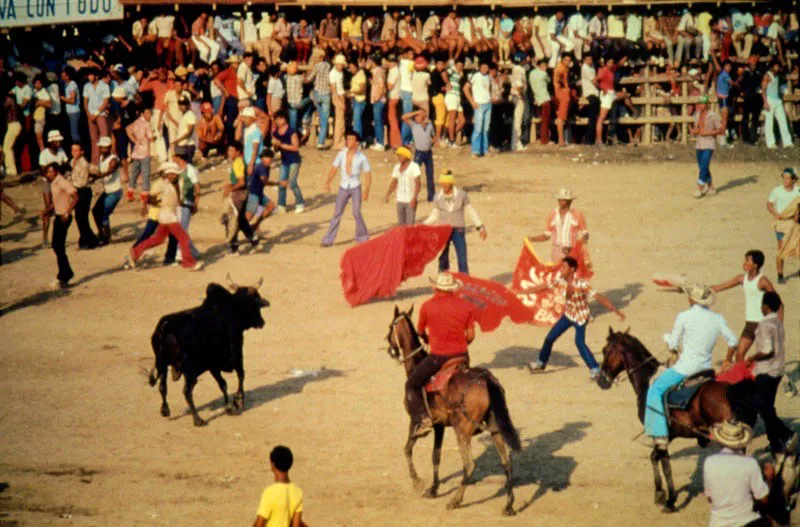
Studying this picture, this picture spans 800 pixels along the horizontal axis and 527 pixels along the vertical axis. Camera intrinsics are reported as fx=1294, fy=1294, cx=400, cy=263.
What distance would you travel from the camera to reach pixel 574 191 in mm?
26438

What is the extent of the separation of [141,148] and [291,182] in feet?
9.74

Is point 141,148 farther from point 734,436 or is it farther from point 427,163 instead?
point 734,436

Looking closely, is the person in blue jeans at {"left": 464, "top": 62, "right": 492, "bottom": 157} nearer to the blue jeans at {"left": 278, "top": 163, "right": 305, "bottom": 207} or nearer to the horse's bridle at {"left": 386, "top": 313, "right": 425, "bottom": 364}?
the blue jeans at {"left": 278, "top": 163, "right": 305, "bottom": 207}

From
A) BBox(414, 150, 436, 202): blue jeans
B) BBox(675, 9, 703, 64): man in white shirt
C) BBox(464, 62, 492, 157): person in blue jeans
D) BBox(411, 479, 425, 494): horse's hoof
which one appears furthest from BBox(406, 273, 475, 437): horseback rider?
BBox(675, 9, 703, 64): man in white shirt

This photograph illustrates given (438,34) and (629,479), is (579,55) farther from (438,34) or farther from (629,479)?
(629,479)

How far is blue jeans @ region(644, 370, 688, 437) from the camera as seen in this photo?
39.2 ft

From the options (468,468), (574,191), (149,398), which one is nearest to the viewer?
(468,468)

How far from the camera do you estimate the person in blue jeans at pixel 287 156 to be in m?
24.3

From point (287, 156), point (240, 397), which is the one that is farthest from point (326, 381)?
point (287, 156)

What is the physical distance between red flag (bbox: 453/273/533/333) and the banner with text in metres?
16.6

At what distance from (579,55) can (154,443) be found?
66.7 ft

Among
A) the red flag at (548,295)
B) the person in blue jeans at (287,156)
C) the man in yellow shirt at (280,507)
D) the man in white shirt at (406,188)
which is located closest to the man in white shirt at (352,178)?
the man in white shirt at (406,188)

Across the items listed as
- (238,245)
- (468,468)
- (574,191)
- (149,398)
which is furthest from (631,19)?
(468,468)

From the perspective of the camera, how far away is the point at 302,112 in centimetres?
2981
